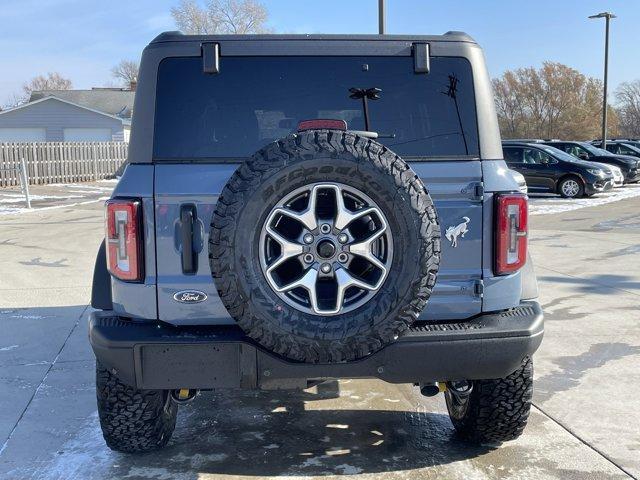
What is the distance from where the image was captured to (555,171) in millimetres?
19609

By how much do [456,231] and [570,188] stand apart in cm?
1756

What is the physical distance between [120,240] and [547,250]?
884 centimetres

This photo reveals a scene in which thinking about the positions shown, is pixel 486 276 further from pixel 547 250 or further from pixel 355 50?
pixel 547 250

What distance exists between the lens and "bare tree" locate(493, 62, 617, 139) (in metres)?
74.5

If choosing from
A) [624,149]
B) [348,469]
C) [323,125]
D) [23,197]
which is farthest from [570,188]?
[323,125]

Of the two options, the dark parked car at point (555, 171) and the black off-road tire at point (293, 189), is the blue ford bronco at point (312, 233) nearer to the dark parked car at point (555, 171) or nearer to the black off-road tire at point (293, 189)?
the black off-road tire at point (293, 189)

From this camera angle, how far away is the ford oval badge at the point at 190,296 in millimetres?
3137

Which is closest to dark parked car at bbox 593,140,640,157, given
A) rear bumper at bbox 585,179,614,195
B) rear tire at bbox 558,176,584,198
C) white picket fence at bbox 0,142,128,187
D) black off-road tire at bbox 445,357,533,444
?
rear bumper at bbox 585,179,614,195

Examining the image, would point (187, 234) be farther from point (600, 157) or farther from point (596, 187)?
point (600, 157)

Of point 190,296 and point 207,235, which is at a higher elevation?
point 207,235

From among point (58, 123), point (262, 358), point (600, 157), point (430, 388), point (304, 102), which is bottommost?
Answer: point (430, 388)

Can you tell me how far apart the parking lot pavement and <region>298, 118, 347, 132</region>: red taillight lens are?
1734mm

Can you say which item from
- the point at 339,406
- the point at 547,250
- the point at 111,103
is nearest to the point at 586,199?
the point at 547,250

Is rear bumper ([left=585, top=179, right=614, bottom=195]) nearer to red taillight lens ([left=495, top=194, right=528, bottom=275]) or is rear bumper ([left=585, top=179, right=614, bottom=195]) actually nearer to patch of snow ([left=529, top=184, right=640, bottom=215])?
patch of snow ([left=529, top=184, right=640, bottom=215])
